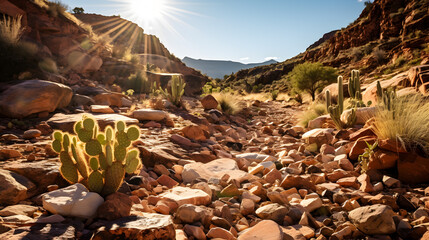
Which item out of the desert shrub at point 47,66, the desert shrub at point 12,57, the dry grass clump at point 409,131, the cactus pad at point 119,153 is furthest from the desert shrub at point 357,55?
Answer: the cactus pad at point 119,153

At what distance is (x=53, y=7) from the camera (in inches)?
509

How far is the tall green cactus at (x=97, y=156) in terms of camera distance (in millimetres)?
2107

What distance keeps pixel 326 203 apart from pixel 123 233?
6.63ft

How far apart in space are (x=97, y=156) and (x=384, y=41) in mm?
39095

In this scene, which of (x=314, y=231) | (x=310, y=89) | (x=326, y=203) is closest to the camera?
(x=314, y=231)

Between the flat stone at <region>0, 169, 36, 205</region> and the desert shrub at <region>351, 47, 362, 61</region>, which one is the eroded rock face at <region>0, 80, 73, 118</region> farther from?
the desert shrub at <region>351, 47, 362, 61</region>

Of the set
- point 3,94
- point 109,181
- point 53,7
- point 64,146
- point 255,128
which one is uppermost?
point 53,7

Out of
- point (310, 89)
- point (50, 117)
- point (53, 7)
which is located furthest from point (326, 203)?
point (310, 89)

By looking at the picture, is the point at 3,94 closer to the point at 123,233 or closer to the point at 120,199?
the point at 120,199

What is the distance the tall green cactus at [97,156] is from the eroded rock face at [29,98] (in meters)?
3.47

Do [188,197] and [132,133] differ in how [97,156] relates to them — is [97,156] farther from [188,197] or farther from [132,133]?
[188,197]

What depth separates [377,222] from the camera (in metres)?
1.93

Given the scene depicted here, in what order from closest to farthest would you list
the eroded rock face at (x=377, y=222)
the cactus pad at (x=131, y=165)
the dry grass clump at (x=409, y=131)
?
the eroded rock face at (x=377, y=222)
the cactus pad at (x=131, y=165)
the dry grass clump at (x=409, y=131)

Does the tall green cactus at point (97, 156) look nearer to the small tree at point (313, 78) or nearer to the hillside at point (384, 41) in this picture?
the small tree at point (313, 78)
